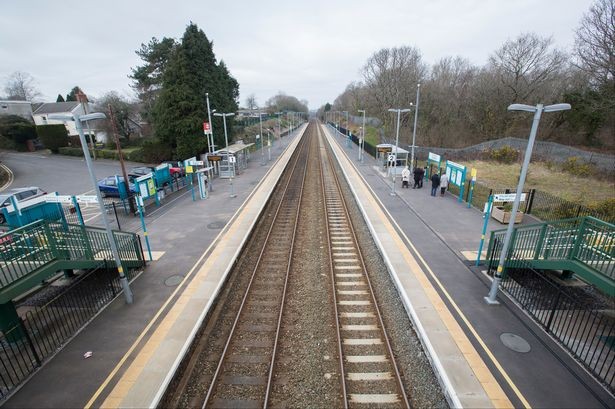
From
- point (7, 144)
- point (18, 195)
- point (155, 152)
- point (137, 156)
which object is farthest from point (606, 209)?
point (7, 144)

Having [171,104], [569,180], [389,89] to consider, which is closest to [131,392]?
[171,104]

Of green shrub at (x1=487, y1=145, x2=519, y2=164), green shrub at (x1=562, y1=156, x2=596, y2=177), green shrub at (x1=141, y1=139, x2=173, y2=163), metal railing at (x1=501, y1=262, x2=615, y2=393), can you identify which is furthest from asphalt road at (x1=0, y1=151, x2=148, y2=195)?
green shrub at (x1=562, y1=156, x2=596, y2=177)

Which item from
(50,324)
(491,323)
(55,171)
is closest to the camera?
(491,323)

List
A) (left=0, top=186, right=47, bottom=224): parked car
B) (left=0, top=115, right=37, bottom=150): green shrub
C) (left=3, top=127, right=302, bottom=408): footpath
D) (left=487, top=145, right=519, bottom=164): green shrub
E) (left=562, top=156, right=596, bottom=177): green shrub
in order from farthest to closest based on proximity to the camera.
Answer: (left=0, top=115, right=37, bottom=150): green shrub < (left=487, top=145, right=519, bottom=164): green shrub < (left=562, top=156, right=596, bottom=177): green shrub < (left=0, top=186, right=47, bottom=224): parked car < (left=3, top=127, right=302, bottom=408): footpath

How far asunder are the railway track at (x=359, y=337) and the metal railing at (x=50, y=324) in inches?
280

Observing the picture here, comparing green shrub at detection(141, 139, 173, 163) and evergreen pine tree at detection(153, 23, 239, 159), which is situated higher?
evergreen pine tree at detection(153, 23, 239, 159)

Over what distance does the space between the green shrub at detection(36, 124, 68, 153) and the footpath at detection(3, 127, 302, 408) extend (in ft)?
135

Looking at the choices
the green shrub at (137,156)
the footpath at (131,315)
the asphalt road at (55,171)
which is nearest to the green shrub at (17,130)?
the asphalt road at (55,171)

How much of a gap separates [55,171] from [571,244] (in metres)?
44.5

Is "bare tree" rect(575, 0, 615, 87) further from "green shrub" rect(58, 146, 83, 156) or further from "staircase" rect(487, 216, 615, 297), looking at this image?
"green shrub" rect(58, 146, 83, 156)

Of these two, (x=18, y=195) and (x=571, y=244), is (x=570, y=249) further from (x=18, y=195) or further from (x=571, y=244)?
(x=18, y=195)

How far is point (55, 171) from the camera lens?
33.9 meters

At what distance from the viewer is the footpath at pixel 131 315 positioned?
6297mm

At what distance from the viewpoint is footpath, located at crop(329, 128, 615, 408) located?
6.11 metres
